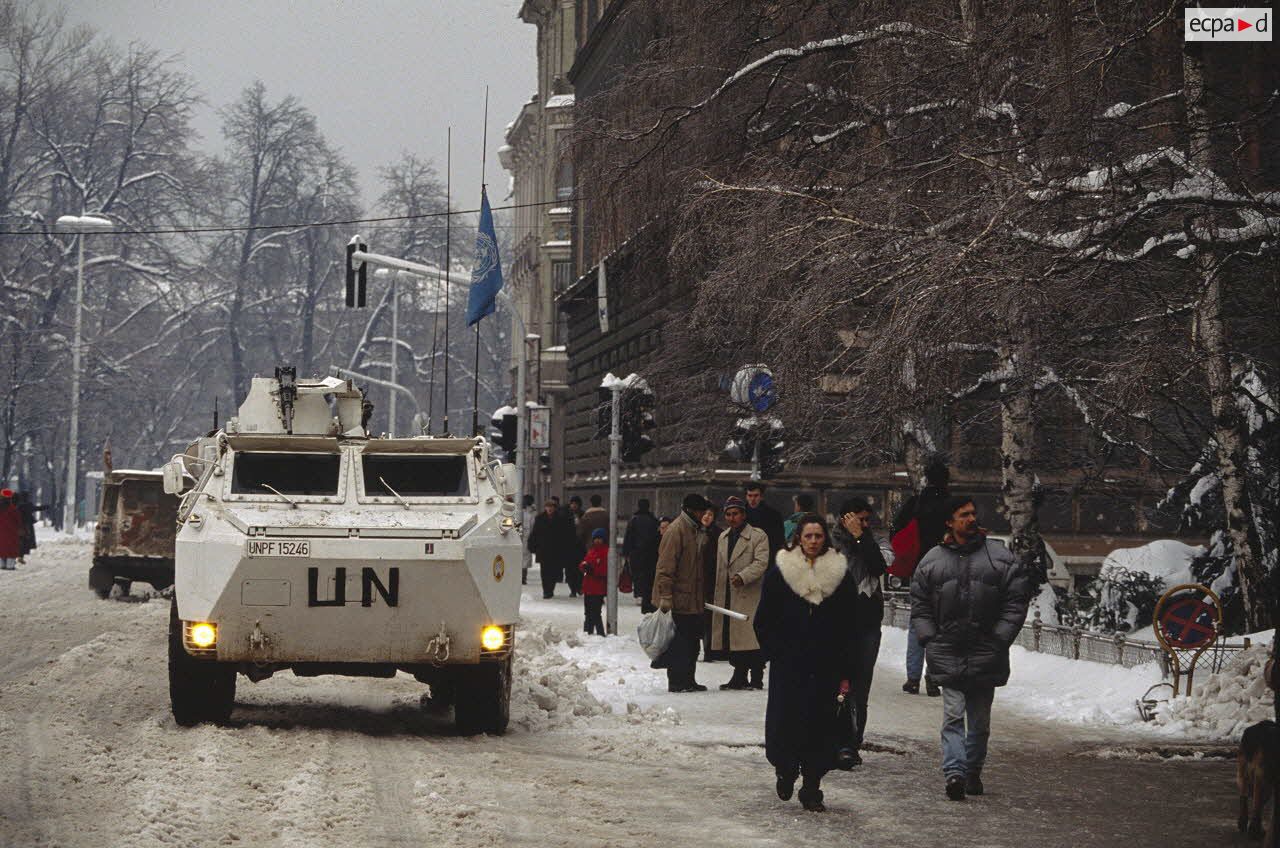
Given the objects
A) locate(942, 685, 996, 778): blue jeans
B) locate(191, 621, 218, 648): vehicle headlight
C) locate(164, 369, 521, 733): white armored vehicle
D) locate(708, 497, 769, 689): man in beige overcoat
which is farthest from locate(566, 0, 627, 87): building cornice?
locate(942, 685, 996, 778): blue jeans

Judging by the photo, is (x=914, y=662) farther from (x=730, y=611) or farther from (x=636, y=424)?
(x=636, y=424)

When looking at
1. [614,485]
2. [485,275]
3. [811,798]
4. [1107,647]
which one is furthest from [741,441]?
[811,798]

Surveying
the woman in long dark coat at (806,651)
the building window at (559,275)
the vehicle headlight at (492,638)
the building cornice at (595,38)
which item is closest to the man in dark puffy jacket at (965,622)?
the woman in long dark coat at (806,651)

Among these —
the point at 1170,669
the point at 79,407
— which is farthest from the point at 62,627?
the point at 79,407

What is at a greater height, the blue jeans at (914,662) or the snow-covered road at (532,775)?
the blue jeans at (914,662)

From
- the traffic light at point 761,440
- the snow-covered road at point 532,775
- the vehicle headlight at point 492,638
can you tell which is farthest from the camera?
the traffic light at point 761,440

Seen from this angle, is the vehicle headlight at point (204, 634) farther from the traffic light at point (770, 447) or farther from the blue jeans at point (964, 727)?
the traffic light at point (770, 447)

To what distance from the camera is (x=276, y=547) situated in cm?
1423

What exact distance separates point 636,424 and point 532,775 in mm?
13047

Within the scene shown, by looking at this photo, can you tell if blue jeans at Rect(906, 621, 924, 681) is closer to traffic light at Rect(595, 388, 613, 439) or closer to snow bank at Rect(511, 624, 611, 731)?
snow bank at Rect(511, 624, 611, 731)

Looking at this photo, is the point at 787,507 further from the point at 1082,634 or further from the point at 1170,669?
the point at 1170,669

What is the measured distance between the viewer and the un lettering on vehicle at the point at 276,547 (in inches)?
559

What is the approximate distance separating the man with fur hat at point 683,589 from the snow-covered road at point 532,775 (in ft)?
1.06

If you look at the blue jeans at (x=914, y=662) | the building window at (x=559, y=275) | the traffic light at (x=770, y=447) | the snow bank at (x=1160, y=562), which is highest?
the building window at (x=559, y=275)
